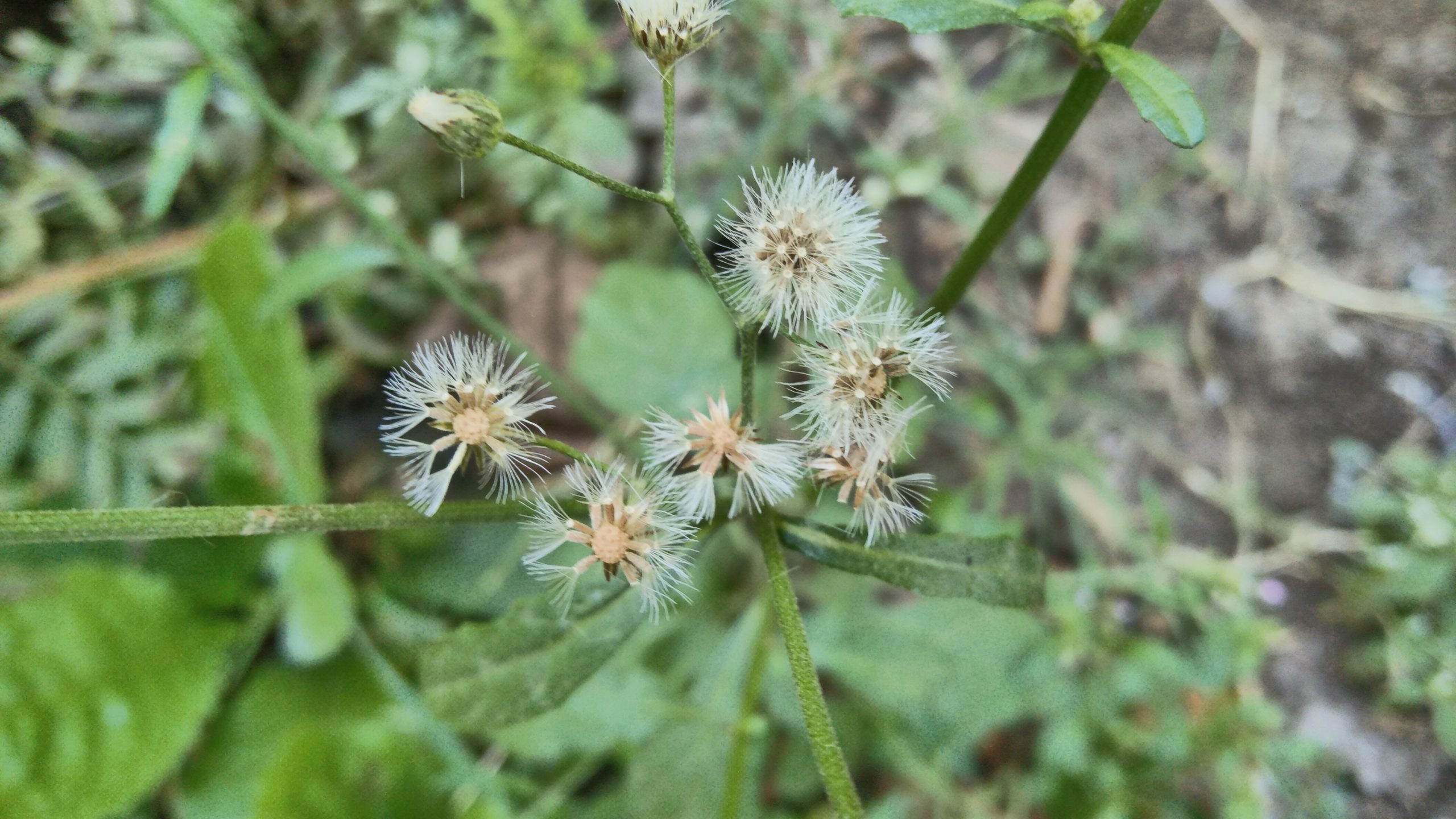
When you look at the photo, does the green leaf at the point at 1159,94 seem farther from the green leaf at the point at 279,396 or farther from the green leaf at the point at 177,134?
the green leaf at the point at 279,396

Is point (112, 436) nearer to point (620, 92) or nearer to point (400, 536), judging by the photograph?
point (400, 536)

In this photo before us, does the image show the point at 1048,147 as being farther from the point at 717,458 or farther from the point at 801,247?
the point at 717,458

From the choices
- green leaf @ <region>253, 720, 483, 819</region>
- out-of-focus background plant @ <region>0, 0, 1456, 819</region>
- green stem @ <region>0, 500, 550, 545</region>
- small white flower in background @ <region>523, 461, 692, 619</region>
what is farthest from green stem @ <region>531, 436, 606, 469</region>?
green leaf @ <region>253, 720, 483, 819</region>

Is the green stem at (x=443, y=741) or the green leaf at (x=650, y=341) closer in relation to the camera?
the green stem at (x=443, y=741)

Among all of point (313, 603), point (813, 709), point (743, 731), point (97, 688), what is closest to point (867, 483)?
point (813, 709)

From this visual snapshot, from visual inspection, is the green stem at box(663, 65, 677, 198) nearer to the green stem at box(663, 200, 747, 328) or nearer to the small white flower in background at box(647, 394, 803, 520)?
the green stem at box(663, 200, 747, 328)

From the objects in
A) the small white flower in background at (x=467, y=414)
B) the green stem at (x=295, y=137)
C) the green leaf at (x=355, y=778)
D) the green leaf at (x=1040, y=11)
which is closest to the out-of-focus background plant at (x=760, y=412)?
the green leaf at (x=355, y=778)

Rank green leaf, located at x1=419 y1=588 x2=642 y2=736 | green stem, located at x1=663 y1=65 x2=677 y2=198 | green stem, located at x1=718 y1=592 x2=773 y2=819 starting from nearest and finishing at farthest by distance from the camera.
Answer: green stem, located at x1=663 y1=65 x2=677 y2=198 → green leaf, located at x1=419 y1=588 x2=642 y2=736 → green stem, located at x1=718 y1=592 x2=773 y2=819
